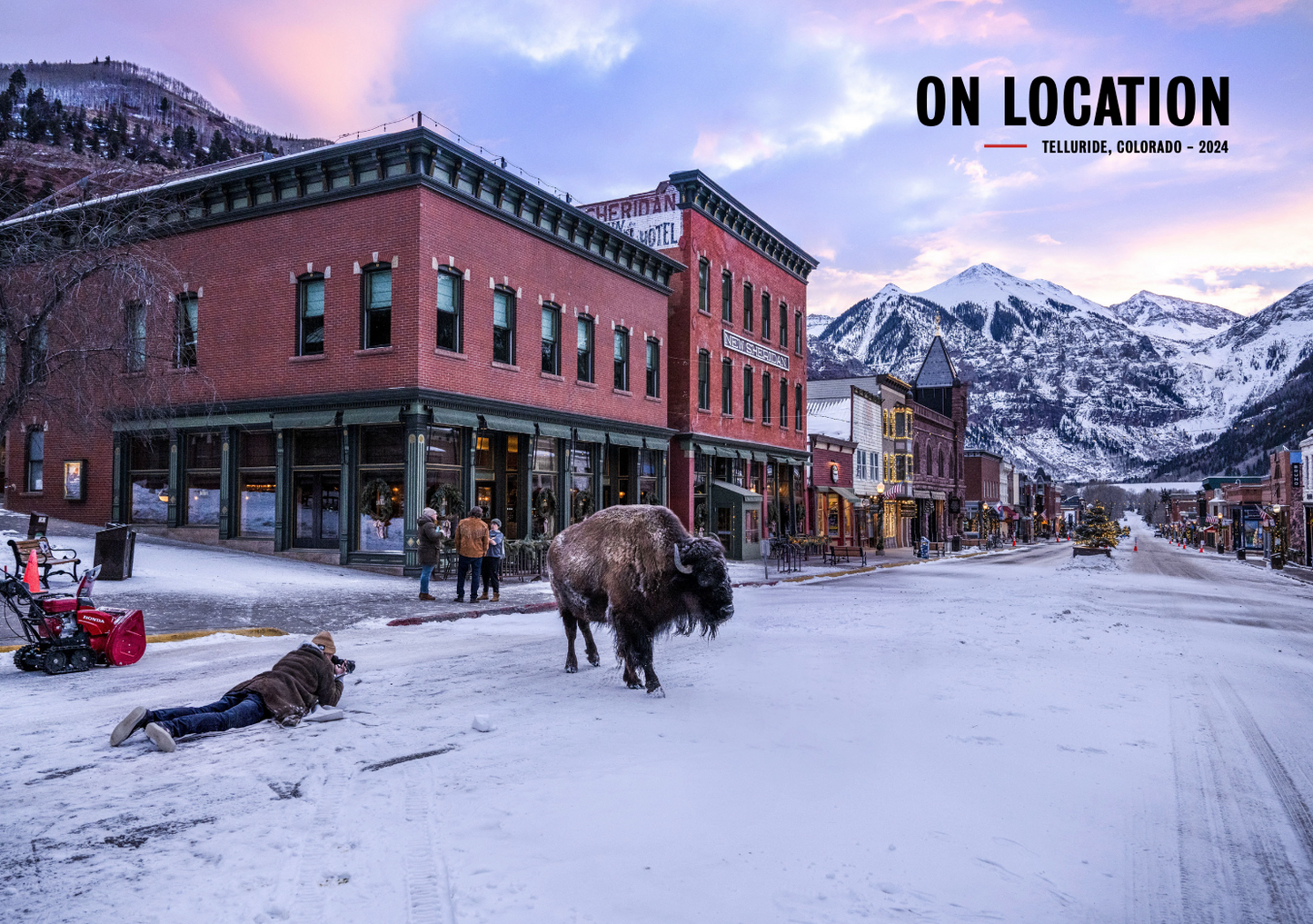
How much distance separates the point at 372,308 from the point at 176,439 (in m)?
7.85

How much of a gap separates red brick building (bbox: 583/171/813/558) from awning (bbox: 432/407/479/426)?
12.4 metres

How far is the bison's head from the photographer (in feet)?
26.6

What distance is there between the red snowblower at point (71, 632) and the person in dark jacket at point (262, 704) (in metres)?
3.23

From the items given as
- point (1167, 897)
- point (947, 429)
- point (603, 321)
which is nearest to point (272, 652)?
point (1167, 897)

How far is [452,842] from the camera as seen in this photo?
4.53 meters

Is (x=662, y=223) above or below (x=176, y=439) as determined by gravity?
above

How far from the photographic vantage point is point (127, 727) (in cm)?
618

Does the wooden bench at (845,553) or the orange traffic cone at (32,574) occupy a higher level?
the orange traffic cone at (32,574)

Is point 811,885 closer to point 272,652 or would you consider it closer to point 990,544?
point 272,652

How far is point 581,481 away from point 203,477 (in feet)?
36.6

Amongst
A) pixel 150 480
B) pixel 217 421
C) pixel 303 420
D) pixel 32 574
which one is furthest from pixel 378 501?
pixel 32 574

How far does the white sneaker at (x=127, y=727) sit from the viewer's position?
241 inches

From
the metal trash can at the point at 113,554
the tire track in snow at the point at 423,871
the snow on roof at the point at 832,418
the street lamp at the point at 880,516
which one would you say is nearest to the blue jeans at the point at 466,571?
the metal trash can at the point at 113,554

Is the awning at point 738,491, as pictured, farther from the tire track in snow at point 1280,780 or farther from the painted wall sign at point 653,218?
the tire track in snow at point 1280,780
